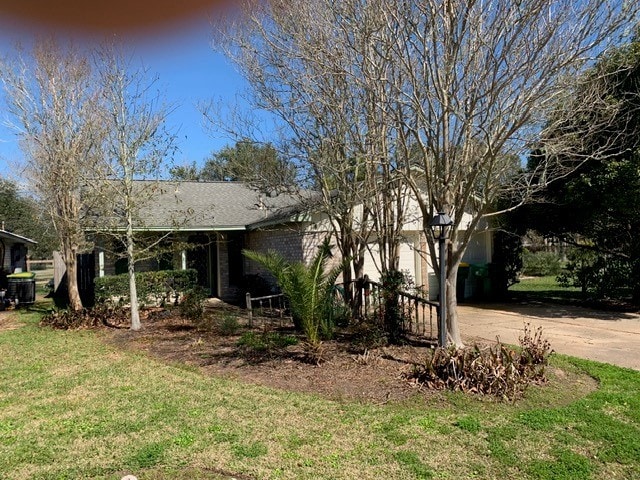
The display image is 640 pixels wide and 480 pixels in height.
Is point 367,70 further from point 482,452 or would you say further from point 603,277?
point 603,277

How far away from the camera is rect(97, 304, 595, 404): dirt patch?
5895 mm

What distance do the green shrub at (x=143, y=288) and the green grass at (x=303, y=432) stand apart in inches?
253

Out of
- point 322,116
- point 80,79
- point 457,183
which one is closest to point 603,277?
point 457,183

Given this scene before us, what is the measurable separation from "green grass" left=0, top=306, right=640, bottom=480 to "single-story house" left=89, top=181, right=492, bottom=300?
719cm

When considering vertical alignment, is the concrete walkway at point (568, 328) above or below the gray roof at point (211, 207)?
below

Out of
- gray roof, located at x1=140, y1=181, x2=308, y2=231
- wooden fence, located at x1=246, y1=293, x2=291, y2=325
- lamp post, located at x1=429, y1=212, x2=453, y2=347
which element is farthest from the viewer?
gray roof, located at x1=140, y1=181, x2=308, y2=231

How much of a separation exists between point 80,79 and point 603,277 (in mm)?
13824

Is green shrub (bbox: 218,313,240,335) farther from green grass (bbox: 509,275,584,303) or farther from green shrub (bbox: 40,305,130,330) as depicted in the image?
green grass (bbox: 509,275,584,303)

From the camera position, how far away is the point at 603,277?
12328 millimetres

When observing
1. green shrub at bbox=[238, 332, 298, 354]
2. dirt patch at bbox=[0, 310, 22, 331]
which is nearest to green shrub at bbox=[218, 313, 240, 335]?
green shrub at bbox=[238, 332, 298, 354]

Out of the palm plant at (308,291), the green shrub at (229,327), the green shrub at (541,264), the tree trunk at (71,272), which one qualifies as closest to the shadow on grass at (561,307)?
the palm plant at (308,291)

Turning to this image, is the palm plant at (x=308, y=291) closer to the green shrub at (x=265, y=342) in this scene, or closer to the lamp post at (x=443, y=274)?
the green shrub at (x=265, y=342)

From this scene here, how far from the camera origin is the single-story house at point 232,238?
44.1ft

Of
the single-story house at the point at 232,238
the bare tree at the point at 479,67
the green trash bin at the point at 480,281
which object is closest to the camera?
the bare tree at the point at 479,67
